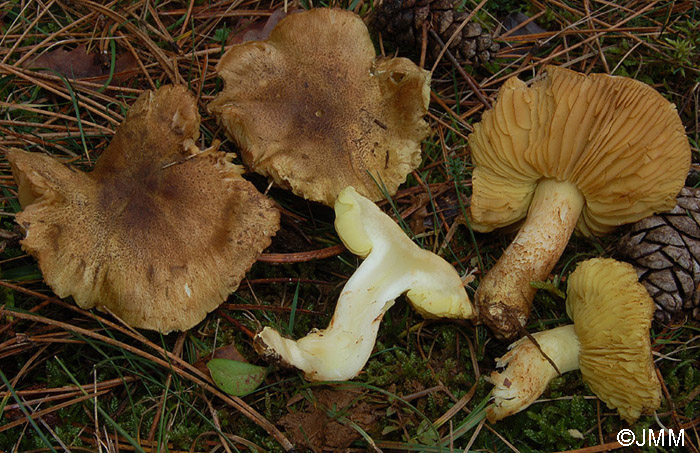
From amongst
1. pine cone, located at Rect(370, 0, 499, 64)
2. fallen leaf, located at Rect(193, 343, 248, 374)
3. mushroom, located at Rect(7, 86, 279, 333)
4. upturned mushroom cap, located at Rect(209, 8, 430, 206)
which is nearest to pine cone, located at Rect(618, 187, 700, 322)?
upturned mushroom cap, located at Rect(209, 8, 430, 206)

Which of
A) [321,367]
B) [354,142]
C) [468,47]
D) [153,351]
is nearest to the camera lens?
[321,367]

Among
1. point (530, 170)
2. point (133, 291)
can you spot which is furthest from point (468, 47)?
point (133, 291)

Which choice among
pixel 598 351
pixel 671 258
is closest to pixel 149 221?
pixel 598 351

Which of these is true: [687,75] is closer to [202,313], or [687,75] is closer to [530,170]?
[530,170]

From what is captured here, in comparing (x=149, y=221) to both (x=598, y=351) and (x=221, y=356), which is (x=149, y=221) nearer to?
(x=221, y=356)

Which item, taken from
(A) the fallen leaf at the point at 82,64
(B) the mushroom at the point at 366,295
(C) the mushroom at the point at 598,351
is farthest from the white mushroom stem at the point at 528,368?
(A) the fallen leaf at the point at 82,64

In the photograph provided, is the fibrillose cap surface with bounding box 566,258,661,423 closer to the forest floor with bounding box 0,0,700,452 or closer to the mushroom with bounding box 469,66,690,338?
the forest floor with bounding box 0,0,700,452

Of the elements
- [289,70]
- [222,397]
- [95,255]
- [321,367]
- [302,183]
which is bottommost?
Result: [222,397]
